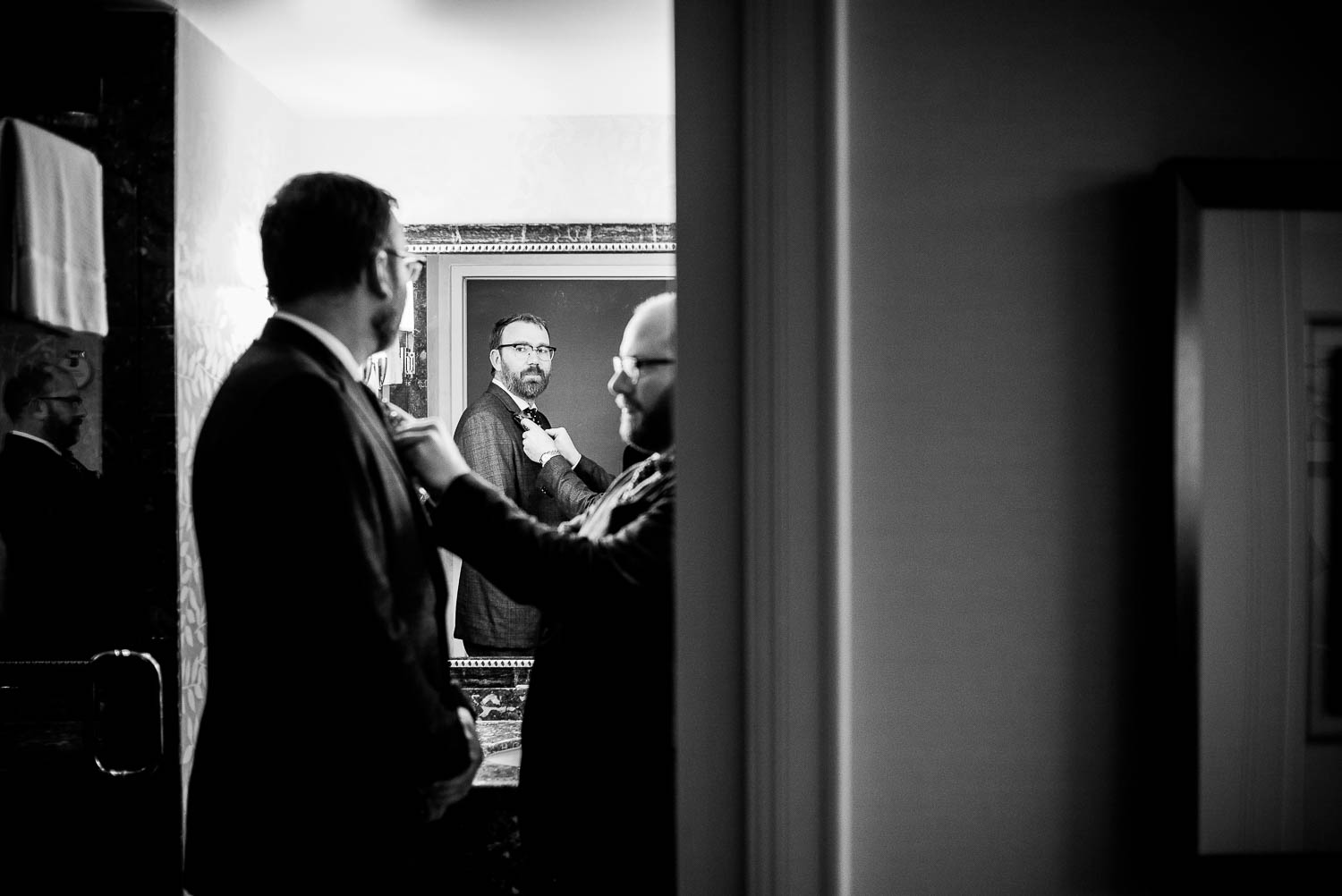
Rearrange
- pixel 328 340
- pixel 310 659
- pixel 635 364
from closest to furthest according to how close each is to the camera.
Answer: pixel 310 659 < pixel 328 340 < pixel 635 364

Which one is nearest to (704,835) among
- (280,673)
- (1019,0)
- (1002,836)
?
(1002,836)

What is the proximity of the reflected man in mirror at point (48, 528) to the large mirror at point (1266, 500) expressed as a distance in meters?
1.83

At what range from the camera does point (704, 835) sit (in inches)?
30.4

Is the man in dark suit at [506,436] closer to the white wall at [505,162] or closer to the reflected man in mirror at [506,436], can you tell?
the reflected man in mirror at [506,436]

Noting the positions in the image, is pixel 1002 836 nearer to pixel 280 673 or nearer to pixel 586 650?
pixel 586 650

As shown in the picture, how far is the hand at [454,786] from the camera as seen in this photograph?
103 cm

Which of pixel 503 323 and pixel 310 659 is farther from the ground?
pixel 503 323

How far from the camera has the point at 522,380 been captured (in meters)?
2.19

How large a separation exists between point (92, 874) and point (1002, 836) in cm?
175

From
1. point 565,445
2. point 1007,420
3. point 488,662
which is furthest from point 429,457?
point 488,662

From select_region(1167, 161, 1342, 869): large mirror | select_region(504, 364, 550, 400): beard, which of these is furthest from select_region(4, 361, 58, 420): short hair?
select_region(1167, 161, 1342, 869): large mirror

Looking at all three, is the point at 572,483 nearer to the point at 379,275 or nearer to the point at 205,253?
the point at 205,253

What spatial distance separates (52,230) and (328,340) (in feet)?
2.69

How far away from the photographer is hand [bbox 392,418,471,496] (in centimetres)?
108
